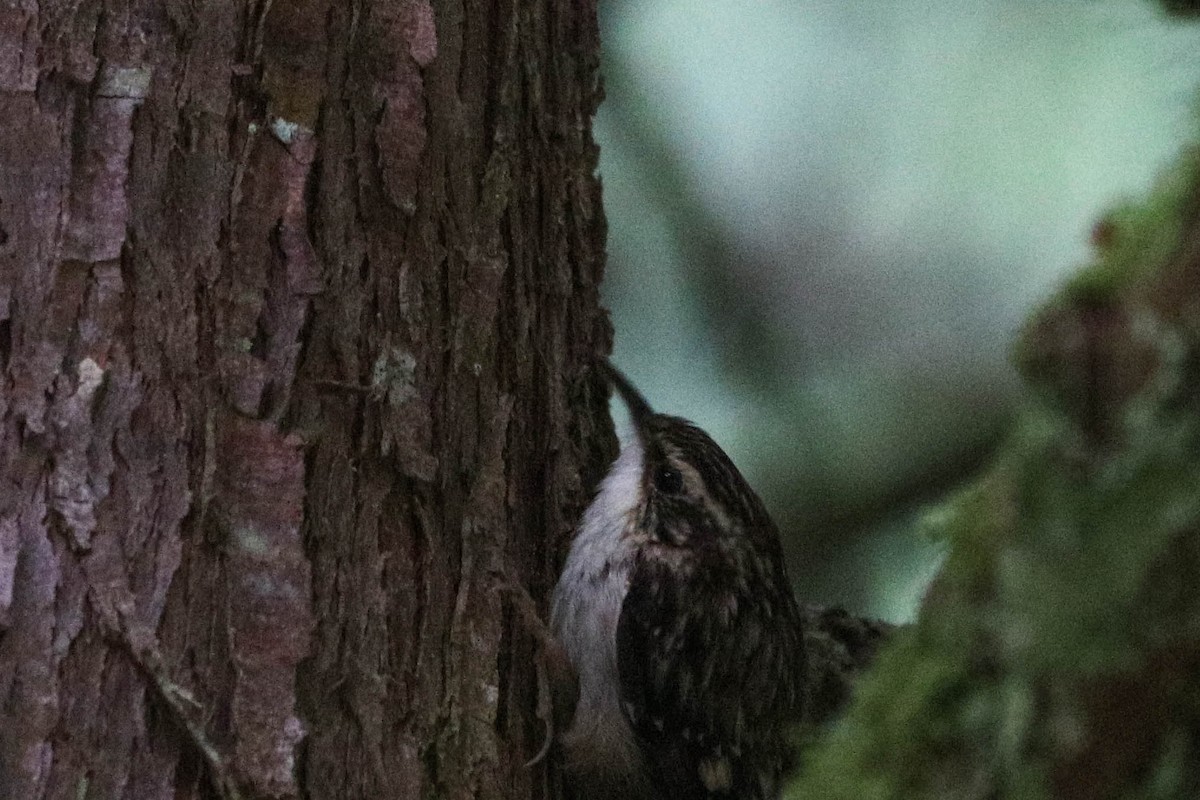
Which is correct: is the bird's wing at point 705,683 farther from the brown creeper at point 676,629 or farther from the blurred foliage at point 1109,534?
the blurred foliage at point 1109,534

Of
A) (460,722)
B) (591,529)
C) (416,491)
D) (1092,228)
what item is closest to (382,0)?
(416,491)

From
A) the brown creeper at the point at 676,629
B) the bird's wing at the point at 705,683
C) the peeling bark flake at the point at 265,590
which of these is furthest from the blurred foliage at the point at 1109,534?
the bird's wing at the point at 705,683

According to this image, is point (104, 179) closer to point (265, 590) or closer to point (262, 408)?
point (262, 408)

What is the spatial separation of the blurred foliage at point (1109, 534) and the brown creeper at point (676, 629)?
1.73m

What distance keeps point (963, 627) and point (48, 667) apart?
1393 mm

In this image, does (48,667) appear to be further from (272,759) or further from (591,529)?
(591,529)

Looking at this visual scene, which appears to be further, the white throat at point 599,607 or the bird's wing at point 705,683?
the bird's wing at point 705,683

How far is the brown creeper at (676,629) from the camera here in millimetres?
2805

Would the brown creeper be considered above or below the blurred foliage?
above

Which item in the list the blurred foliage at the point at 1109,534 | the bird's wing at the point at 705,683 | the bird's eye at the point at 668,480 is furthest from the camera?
the bird's eye at the point at 668,480

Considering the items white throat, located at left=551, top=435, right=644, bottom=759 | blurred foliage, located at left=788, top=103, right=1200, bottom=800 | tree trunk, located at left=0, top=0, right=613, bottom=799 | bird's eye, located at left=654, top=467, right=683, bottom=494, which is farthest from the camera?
bird's eye, located at left=654, top=467, right=683, bottom=494

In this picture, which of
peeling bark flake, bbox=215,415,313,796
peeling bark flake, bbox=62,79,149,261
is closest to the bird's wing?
peeling bark flake, bbox=215,415,313,796

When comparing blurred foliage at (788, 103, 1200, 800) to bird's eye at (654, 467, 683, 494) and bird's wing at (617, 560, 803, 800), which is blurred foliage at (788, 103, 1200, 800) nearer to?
bird's wing at (617, 560, 803, 800)

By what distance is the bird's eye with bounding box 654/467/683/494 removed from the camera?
A: 3.06 m
